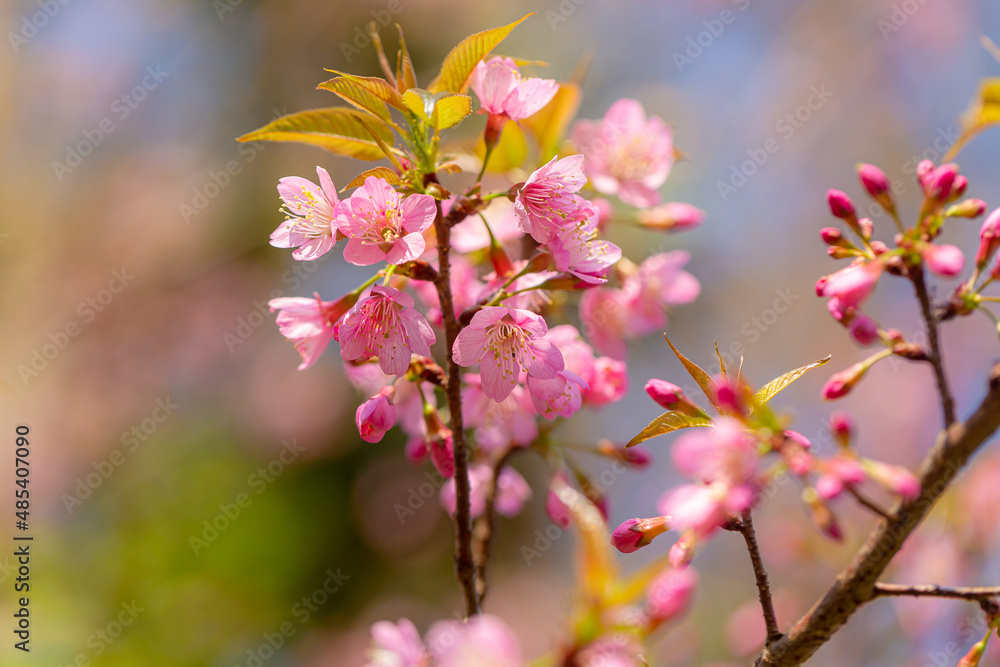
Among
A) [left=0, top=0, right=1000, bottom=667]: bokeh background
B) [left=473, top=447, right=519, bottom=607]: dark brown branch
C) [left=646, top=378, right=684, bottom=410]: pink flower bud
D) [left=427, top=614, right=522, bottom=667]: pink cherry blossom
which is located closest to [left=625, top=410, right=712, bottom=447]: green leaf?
[left=646, top=378, right=684, bottom=410]: pink flower bud

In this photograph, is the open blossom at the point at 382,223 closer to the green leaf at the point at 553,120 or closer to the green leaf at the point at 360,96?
the green leaf at the point at 360,96

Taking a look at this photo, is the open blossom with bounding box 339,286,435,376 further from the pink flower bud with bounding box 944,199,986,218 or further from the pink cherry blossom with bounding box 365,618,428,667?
the pink flower bud with bounding box 944,199,986,218

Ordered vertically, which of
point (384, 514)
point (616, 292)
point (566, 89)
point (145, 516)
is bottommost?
point (384, 514)

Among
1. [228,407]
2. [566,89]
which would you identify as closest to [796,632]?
[566,89]

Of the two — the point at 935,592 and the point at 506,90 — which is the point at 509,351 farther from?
the point at 935,592

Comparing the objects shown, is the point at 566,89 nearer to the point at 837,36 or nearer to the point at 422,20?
the point at 422,20

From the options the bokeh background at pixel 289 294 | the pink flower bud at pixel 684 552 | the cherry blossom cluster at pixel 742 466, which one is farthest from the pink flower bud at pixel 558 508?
the bokeh background at pixel 289 294
